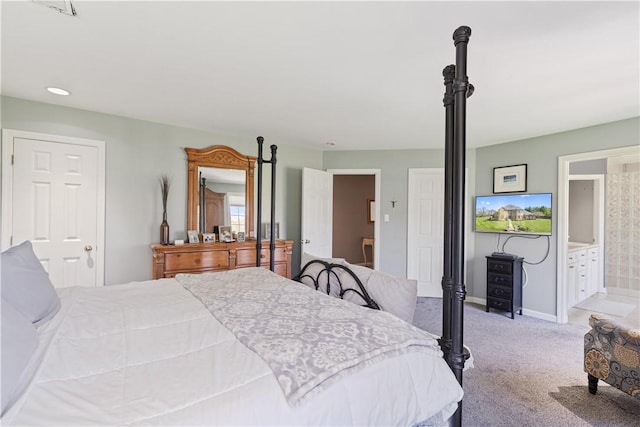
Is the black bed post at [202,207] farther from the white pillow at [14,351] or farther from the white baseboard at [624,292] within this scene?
the white baseboard at [624,292]

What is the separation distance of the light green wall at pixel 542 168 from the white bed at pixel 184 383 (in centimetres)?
356

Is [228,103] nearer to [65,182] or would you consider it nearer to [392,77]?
[392,77]

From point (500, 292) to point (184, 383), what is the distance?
4.24m

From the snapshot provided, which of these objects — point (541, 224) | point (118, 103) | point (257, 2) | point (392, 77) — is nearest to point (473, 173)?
point (541, 224)

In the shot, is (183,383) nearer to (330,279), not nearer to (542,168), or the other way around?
(330,279)

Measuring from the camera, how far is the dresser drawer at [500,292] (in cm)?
397

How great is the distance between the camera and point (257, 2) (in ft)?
5.16

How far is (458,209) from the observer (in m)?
1.33

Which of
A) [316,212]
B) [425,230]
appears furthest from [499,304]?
[316,212]

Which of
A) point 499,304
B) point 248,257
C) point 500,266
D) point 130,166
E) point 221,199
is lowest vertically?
point 499,304

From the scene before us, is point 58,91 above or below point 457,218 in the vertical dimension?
above

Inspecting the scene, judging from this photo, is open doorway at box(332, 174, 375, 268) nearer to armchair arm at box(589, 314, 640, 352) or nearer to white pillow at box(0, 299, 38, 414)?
armchair arm at box(589, 314, 640, 352)

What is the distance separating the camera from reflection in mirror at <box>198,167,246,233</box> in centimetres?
391

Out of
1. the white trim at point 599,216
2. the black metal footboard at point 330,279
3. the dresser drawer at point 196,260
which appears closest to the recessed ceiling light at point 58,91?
the dresser drawer at point 196,260
